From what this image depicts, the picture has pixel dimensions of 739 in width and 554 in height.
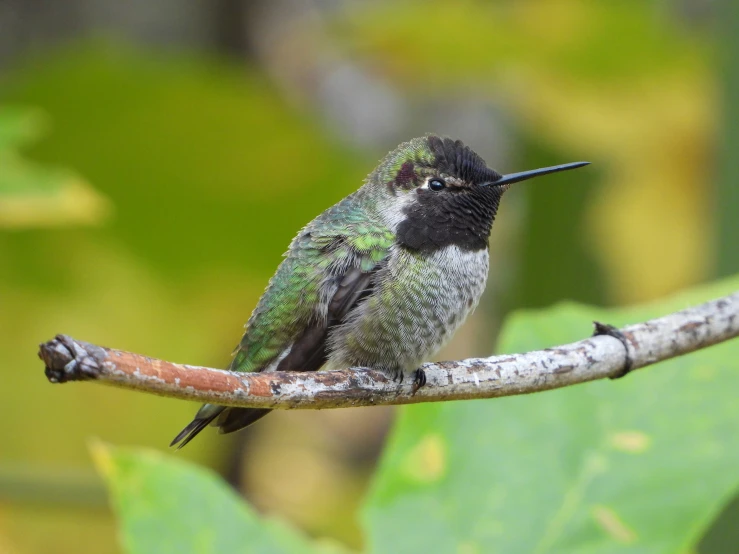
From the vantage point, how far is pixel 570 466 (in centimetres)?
210

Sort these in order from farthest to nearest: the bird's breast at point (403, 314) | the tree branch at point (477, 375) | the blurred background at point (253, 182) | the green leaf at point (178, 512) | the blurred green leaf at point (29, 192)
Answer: the blurred background at point (253, 182) → the blurred green leaf at point (29, 192) → the bird's breast at point (403, 314) → the green leaf at point (178, 512) → the tree branch at point (477, 375)

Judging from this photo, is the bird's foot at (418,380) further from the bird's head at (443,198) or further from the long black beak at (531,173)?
the long black beak at (531,173)

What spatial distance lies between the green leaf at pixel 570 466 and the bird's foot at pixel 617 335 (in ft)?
0.57

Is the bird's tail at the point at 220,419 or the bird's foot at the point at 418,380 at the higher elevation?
the bird's foot at the point at 418,380

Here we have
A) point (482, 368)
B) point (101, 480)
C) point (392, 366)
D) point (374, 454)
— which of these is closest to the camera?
point (482, 368)

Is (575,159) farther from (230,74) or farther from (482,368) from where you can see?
(482,368)

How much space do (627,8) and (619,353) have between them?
113 inches

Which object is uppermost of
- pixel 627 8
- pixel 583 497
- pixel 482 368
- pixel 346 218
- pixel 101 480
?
pixel 627 8

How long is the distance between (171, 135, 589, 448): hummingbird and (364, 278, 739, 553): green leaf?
28cm

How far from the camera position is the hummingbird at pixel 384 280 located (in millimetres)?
2396

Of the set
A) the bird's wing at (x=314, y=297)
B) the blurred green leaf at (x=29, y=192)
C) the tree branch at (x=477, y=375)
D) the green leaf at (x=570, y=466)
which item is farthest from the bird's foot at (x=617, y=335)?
the blurred green leaf at (x=29, y=192)

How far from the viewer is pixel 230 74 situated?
4.61 m

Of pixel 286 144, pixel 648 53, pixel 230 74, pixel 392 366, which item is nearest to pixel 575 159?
pixel 648 53

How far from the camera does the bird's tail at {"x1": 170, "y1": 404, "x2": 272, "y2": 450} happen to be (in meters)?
2.17
